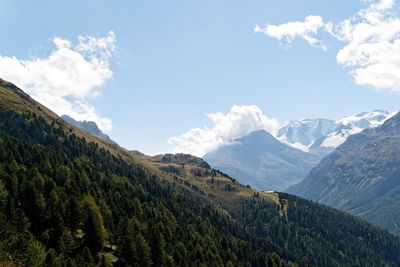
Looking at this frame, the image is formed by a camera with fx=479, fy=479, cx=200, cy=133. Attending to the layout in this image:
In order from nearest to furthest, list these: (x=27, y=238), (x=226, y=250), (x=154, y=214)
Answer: (x=27, y=238) < (x=154, y=214) < (x=226, y=250)

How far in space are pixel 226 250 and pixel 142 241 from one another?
73392 mm

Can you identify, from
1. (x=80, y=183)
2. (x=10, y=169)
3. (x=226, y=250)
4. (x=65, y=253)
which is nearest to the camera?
(x=65, y=253)

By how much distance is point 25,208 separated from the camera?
111562 mm

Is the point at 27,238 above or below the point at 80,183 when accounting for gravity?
below

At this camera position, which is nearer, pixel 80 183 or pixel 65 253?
pixel 65 253

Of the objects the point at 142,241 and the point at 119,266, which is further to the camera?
the point at 142,241

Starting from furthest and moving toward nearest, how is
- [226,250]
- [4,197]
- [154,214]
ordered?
[226,250]
[154,214]
[4,197]

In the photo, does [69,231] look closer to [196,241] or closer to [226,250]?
[196,241]

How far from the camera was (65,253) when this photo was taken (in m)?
97.8

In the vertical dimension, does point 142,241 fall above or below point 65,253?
above

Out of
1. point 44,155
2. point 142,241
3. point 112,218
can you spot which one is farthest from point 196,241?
point 44,155

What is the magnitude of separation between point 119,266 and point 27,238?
2571 centimetres

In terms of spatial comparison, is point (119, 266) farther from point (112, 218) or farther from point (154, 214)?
point (154, 214)

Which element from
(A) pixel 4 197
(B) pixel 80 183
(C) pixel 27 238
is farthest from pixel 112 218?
(C) pixel 27 238
